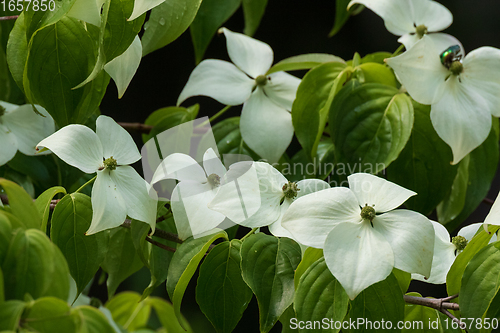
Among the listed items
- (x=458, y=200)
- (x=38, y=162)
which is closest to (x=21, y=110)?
(x=38, y=162)

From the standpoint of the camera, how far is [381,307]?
24 centimetres

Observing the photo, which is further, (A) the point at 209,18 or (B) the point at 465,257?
(A) the point at 209,18

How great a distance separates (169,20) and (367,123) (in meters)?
0.16

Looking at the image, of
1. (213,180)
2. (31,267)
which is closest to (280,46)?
(213,180)

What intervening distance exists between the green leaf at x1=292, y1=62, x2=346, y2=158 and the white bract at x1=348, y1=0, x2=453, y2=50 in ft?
0.19

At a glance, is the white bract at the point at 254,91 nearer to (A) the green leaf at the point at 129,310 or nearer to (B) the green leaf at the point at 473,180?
(B) the green leaf at the point at 473,180

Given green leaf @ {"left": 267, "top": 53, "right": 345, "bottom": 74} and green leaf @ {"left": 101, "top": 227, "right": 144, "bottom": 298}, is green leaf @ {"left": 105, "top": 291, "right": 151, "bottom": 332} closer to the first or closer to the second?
green leaf @ {"left": 101, "top": 227, "right": 144, "bottom": 298}

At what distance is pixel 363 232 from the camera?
23 centimetres

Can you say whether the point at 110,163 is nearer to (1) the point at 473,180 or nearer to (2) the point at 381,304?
(2) the point at 381,304

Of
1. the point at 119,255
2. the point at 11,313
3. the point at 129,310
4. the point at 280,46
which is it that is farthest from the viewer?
the point at 280,46

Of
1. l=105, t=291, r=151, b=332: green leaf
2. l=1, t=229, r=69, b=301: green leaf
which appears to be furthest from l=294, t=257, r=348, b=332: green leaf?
l=105, t=291, r=151, b=332: green leaf

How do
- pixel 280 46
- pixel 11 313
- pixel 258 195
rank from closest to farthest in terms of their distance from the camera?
pixel 11 313 → pixel 258 195 → pixel 280 46

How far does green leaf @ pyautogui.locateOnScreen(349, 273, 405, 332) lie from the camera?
0.77 feet

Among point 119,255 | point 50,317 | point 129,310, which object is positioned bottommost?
point 129,310
